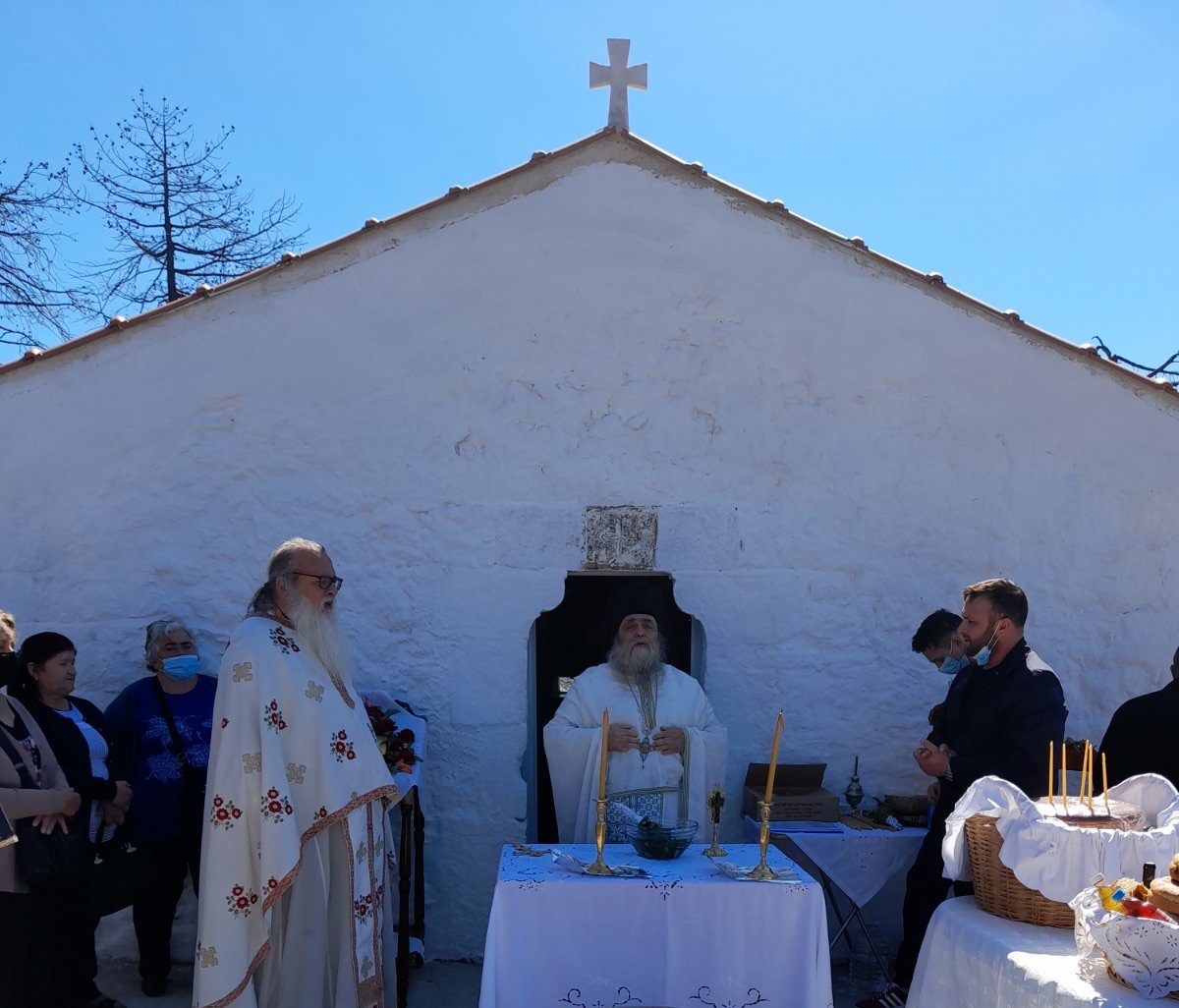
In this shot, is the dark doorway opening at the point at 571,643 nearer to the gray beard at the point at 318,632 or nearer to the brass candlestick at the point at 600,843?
the gray beard at the point at 318,632

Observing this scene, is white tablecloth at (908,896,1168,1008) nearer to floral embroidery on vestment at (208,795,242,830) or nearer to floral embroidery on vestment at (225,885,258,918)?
floral embroidery on vestment at (225,885,258,918)

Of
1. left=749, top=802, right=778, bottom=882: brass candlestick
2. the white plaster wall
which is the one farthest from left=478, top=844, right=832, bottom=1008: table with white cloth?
the white plaster wall

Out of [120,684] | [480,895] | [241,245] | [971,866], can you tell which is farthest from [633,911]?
[241,245]

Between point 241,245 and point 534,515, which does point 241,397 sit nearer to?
point 534,515

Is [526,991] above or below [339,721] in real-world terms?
below

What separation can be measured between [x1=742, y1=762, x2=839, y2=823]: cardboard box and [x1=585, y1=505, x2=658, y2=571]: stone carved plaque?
4.02ft

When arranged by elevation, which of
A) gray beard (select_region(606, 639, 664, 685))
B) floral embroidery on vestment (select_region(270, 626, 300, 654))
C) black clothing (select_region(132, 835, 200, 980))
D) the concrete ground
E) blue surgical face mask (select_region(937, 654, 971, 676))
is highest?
floral embroidery on vestment (select_region(270, 626, 300, 654))

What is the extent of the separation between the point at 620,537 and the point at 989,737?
2153 millimetres

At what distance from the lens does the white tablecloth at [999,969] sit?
3229 millimetres

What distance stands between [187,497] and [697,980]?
3.52 metres

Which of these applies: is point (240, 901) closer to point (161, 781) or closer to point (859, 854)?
point (161, 781)

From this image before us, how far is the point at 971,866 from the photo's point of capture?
13.1 ft

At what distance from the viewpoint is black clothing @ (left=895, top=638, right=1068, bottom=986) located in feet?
15.0

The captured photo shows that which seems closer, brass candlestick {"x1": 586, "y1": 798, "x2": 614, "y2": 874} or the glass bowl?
brass candlestick {"x1": 586, "y1": 798, "x2": 614, "y2": 874}
